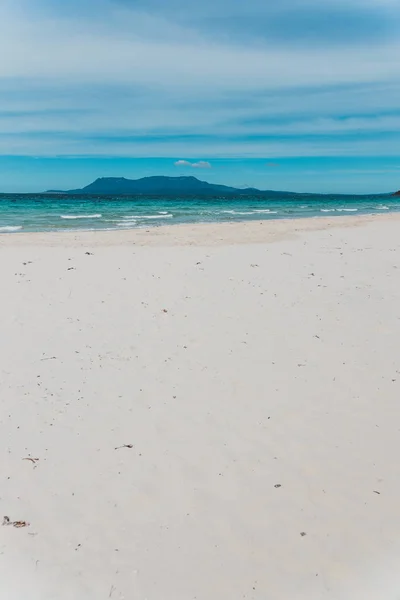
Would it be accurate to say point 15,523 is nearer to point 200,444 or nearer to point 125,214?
point 200,444

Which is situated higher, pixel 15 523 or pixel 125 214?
pixel 125 214

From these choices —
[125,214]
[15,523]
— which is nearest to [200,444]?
[15,523]

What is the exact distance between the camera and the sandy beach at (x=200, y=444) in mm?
3076

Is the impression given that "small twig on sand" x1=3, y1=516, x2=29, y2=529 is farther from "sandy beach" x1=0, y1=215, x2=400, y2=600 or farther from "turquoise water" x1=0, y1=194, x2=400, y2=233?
"turquoise water" x1=0, y1=194, x2=400, y2=233

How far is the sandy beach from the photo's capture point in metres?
3.08

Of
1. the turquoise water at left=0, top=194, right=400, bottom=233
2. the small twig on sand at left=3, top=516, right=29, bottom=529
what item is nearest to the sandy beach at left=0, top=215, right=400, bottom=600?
the small twig on sand at left=3, top=516, right=29, bottom=529

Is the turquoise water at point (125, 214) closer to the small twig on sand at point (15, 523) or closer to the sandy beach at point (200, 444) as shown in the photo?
the sandy beach at point (200, 444)

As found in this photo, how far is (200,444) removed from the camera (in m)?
4.32

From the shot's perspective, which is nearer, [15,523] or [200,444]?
[15,523]

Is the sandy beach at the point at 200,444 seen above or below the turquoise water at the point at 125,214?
below

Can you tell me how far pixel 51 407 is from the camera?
16.0ft

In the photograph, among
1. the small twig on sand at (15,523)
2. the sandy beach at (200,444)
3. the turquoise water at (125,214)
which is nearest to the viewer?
the sandy beach at (200,444)

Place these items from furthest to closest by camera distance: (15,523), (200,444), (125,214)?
1. (125,214)
2. (200,444)
3. (15,523)

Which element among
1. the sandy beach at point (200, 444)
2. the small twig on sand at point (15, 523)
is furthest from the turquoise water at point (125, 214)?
the small twig on sand at point (15, 523)
